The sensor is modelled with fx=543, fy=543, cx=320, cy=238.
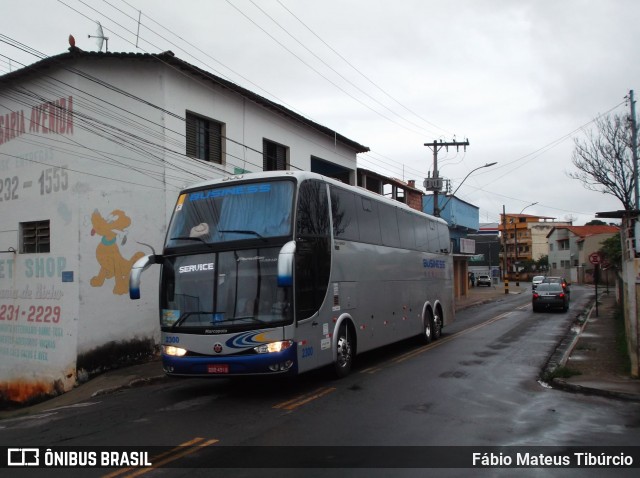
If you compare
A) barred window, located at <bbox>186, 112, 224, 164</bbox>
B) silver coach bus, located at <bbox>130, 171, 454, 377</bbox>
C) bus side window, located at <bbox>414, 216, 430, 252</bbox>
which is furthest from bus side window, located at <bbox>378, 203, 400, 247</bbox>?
barred window, located at <bbox>186, 112, 224, 164</bbox>

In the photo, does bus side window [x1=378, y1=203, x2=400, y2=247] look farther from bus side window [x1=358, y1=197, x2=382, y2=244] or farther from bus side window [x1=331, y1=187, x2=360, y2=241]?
bus side window [x1=331, y1=187, x2=360, y2=241]

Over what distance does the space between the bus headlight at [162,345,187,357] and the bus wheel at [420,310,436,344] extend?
9.10 metres

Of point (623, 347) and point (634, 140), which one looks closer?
point (623, 347)

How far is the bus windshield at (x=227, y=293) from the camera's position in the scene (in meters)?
8.56

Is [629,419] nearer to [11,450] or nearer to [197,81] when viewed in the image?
Answer: [11,450]

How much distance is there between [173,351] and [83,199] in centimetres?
629

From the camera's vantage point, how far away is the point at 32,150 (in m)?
14.6

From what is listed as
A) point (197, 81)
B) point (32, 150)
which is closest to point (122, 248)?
point (32, 150)

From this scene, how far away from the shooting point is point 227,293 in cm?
871

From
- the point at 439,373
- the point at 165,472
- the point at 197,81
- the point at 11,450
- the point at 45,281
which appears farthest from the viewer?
the point at 197,81

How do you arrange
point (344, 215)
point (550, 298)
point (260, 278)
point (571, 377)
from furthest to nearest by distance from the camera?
1. point (550, 298)
2. point (344, 215)
3. point (571, 377)
4. point (260, 278)

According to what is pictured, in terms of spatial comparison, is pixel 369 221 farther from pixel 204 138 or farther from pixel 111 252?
pixel 204 138

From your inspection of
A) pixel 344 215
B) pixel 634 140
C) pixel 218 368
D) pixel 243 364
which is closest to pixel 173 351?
pixel 218 368

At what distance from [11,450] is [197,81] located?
12.0 metres
